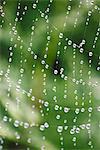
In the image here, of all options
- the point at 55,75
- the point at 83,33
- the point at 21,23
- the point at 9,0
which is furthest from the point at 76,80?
the point at 9,0

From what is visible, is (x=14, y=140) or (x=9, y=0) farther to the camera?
(x=9, y=0)

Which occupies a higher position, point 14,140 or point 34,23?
point 34,23

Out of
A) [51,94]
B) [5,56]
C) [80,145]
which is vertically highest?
[5,56]

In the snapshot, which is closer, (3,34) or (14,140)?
(14,140)

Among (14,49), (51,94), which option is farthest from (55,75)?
(14,49)

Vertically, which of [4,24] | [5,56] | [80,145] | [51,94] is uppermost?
[4,24]

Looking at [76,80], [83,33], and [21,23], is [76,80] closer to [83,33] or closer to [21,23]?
[83,33]

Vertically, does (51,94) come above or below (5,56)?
below

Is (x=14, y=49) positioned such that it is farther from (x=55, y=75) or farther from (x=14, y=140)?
(x=14, y=140)

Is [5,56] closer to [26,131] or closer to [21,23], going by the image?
[21,23]
